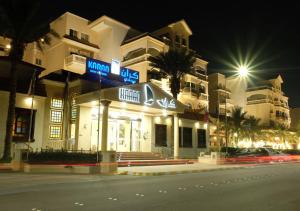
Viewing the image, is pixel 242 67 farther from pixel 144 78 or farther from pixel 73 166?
pixel 73 166

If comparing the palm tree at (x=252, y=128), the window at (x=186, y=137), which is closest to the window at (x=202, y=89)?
the palm tree at (x=252, y=128)

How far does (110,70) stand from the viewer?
126ft

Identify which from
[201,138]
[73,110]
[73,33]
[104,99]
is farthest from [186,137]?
[73,33]

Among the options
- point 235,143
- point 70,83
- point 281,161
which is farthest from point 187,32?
point 70,83

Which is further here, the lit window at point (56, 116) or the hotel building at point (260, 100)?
the hotel building at point (260, 100)

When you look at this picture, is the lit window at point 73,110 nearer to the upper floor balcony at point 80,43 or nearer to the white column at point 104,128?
the white column at point 104,128

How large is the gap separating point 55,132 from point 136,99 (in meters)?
8.13

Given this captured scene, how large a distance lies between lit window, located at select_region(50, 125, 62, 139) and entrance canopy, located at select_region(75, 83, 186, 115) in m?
3.31

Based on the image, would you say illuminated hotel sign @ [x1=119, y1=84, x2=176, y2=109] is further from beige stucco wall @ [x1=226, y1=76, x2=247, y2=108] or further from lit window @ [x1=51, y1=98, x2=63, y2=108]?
beige stucco wall @ [x1=226, y1=76, x2=247, y2=108]

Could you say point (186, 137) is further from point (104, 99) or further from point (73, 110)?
point (104, 99)

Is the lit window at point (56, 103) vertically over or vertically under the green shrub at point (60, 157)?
over

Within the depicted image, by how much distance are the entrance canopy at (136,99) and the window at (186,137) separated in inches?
304

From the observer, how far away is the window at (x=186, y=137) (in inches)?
1596

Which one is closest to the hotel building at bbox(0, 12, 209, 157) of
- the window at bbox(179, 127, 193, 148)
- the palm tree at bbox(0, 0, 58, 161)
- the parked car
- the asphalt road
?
the window at bbox(179, 127, 193, 148)
